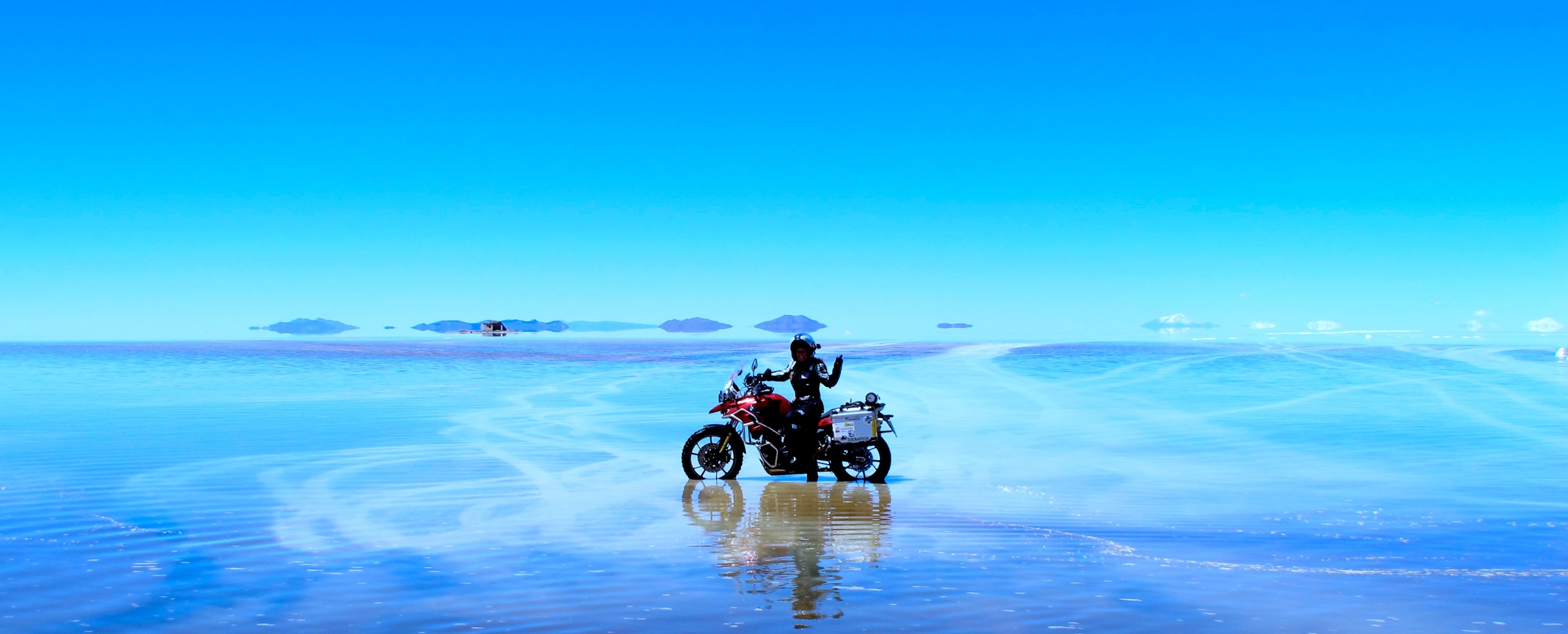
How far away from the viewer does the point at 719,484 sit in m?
11.7

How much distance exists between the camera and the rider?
39.3ft

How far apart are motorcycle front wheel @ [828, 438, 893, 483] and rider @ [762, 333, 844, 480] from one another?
27 cm

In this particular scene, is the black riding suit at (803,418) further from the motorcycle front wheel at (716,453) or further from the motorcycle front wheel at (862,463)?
the motorcycle front wheel at (716,453)

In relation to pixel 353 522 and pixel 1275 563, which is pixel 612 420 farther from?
pixel 1275 563

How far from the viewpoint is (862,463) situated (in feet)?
39.1

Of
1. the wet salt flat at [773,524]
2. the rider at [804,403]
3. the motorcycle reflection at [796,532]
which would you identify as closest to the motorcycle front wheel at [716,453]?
the motorcycle reflection at [796,532]

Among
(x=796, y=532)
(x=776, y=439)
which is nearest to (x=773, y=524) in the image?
(x=796, y=532)

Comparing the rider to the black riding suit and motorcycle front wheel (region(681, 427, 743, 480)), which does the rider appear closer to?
the black riding suit

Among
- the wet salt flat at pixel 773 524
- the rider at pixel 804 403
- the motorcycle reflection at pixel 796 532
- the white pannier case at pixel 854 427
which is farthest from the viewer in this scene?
the rider at pixel 804 403

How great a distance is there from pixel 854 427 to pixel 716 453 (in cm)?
161

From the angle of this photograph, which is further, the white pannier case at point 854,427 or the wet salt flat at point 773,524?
the white pannier case at point 854,427

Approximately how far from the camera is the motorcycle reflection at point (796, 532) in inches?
269

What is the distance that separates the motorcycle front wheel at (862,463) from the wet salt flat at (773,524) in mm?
306

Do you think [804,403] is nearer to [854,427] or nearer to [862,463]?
[854,427]
